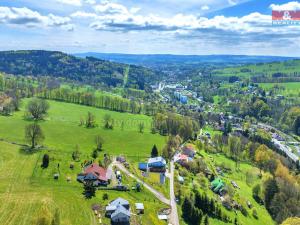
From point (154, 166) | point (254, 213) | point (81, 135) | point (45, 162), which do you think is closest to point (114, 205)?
point (45, 162)

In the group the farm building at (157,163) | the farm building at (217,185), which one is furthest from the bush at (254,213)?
the farm building at (157,163)

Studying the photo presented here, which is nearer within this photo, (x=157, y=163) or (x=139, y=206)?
(x=139, y=206)

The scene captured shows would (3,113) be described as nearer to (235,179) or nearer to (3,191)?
(3,191)

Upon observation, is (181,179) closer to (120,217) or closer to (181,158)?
(181,158)

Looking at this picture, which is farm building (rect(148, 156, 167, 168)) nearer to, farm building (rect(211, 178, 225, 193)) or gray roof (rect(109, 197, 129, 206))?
farm building (rect(211, 178, 225, 193))

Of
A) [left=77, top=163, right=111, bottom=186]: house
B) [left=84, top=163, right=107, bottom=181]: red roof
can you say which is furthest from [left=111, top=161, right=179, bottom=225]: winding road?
[left=84, top=163, right=107, bottom=181]: red roof

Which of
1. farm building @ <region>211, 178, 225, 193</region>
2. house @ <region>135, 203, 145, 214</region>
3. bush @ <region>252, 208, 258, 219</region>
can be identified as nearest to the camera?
house @ <region>135, 203, 145, 214</region>

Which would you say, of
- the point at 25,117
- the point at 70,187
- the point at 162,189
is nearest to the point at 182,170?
the point at 162,189
